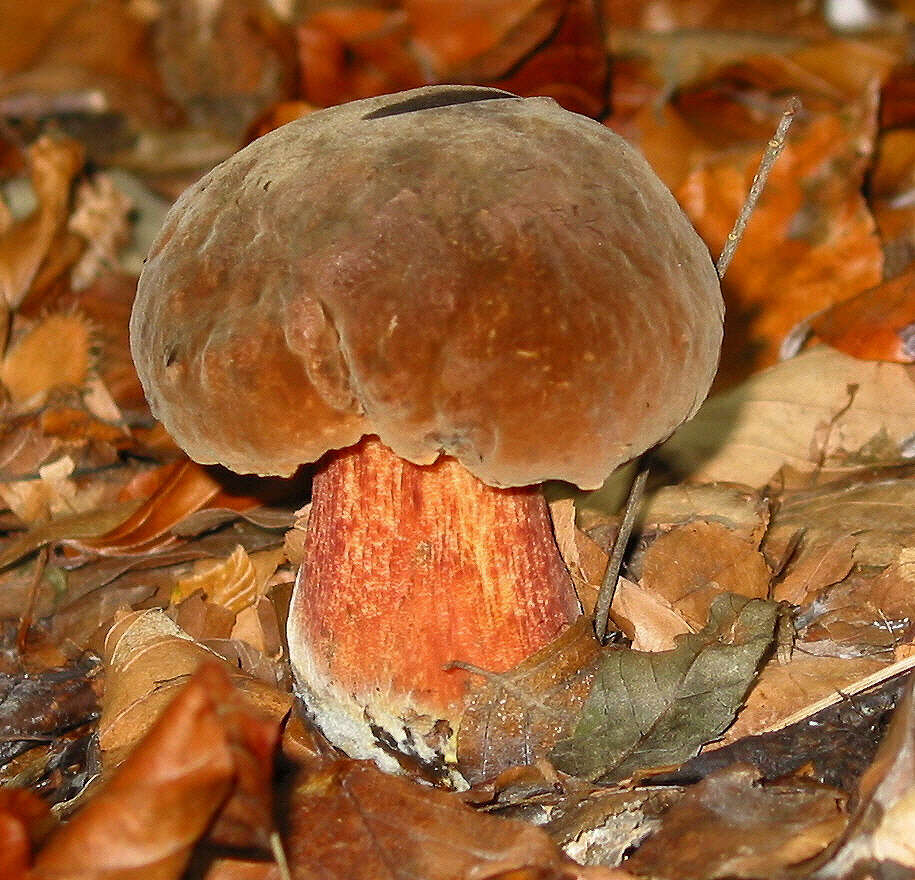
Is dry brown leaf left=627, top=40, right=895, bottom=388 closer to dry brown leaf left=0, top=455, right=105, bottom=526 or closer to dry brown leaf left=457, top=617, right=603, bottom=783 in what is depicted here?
dry brown leaf left=457, top=617, right=603, bottom=783

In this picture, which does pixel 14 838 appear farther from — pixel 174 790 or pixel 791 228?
pixel 791 228

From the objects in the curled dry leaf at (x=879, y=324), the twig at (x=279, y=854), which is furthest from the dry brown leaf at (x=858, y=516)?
the twig at (x=279, y=854)

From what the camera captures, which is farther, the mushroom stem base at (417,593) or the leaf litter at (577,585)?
the mushroom stem base at (417,593)

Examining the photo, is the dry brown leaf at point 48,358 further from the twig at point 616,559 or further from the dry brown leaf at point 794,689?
the dry brown leaf at point 794,689

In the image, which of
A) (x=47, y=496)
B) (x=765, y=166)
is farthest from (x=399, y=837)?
(x=47, y=496)

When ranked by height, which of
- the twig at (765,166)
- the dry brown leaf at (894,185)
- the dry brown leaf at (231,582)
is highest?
the twig at (765,166)

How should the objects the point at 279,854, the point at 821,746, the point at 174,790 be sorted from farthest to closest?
the point at 821,746
the point at 279,854
the point at 174,790

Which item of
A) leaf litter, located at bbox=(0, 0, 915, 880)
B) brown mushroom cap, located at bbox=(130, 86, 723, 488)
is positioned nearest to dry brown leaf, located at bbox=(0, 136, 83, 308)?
leaf litter, located at bbox=(0, 0, 915, 880)

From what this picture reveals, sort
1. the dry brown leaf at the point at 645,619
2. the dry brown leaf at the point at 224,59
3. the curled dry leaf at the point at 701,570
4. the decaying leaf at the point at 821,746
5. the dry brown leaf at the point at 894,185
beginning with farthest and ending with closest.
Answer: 1. the dry brown leaf at the point at 224,59
2. the dry brown leaf at the point at 894,185
3. the curled dry leaf at the point at 701,570
4. the dry brown leaf at the point at 645,619
5. the decaying leaf at the point at 821,746
